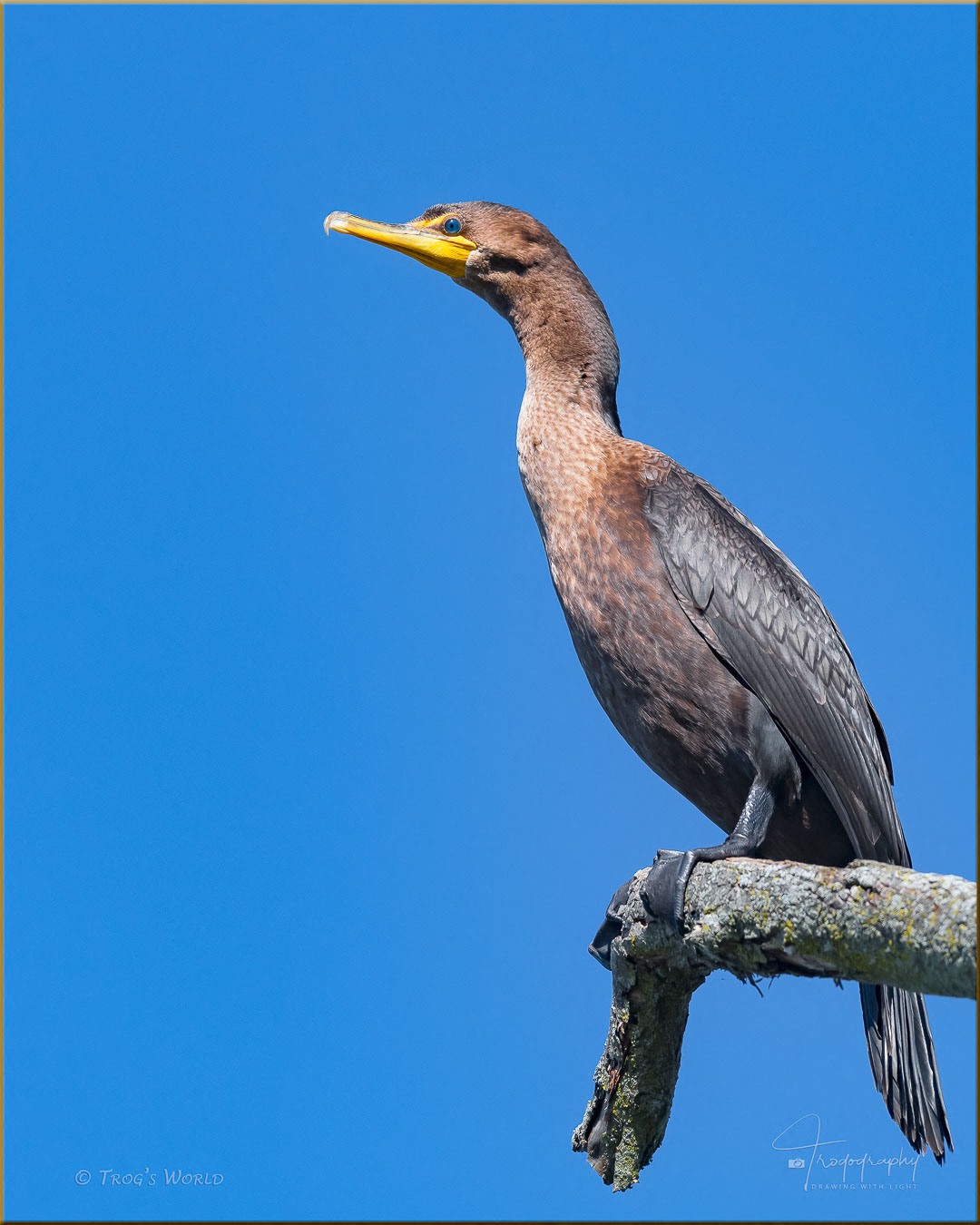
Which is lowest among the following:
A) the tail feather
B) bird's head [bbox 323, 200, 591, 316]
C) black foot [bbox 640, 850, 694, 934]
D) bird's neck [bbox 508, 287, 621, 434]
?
the tail feather

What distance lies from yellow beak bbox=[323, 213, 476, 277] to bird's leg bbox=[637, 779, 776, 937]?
285cm

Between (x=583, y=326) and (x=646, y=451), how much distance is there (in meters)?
0.77

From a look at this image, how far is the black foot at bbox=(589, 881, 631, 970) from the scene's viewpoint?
4.20 m

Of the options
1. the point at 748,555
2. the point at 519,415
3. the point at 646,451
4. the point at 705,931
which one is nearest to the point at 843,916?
the point at 705,931

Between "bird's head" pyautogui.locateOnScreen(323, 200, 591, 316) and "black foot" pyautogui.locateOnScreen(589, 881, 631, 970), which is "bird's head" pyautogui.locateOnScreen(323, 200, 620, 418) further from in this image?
"black foot" pyautogui.locateOnScreen(589, 881, 631, 970)

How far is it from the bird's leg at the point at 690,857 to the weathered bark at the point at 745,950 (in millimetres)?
44

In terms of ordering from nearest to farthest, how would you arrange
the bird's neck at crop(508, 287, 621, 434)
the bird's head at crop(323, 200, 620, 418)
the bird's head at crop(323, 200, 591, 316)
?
the bird's neck at crop(508, 287, 621, 434), the bird's head at crop(323, 200, 620, 418), the bird's head at crop(323, 200, 591, 316)

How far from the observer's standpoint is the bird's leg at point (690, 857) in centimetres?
385

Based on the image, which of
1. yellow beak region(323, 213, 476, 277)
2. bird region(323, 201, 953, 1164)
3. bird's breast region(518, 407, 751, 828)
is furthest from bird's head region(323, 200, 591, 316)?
bird's breast region(518, 407, 751, 828)

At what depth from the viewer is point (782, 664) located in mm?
4500

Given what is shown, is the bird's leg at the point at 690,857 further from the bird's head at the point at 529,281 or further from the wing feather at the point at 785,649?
the bird's head at the point at 529,281

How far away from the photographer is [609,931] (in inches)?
169

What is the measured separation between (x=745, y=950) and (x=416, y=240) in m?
3.65

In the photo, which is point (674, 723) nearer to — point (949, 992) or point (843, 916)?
point (843, 916)
